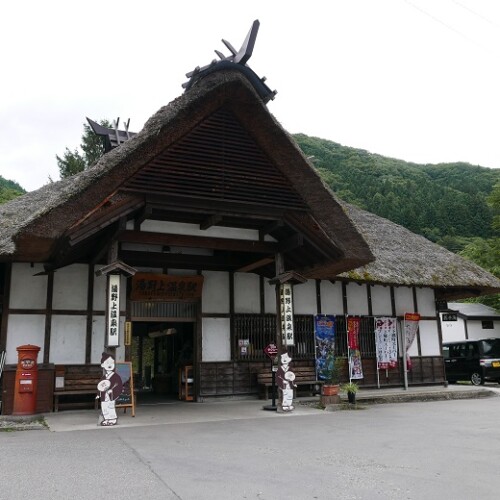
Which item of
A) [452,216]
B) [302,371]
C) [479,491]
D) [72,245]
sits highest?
[452,216]

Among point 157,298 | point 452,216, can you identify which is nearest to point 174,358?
point 157,298

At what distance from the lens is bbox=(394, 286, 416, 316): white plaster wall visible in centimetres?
1462

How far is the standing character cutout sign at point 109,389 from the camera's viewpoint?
8.11 meters

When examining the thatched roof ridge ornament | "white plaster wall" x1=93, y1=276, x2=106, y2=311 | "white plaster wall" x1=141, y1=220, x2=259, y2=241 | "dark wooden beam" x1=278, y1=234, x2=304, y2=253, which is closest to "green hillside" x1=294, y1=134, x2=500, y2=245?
the thatched roof ridge ornament

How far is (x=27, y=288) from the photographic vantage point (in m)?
10.3

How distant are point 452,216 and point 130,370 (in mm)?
40142

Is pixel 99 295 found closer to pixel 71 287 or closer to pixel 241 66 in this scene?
pixel 71 287

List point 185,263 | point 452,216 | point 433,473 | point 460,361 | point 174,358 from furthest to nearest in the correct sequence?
point 452,216 < point 460,361 < point 174,358 < point 185,263 < point 433,473

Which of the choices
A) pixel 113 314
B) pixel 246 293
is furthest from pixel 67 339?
pixel 246 293

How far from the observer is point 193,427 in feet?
26.2

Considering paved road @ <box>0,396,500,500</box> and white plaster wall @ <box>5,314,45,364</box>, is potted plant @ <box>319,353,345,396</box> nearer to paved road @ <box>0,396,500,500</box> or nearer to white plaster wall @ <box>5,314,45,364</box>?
paved road @ <box>0,396,500,500</box>

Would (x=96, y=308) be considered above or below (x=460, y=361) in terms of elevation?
above

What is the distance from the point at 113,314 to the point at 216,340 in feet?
13.2

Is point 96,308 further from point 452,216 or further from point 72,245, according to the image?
point 452,216
